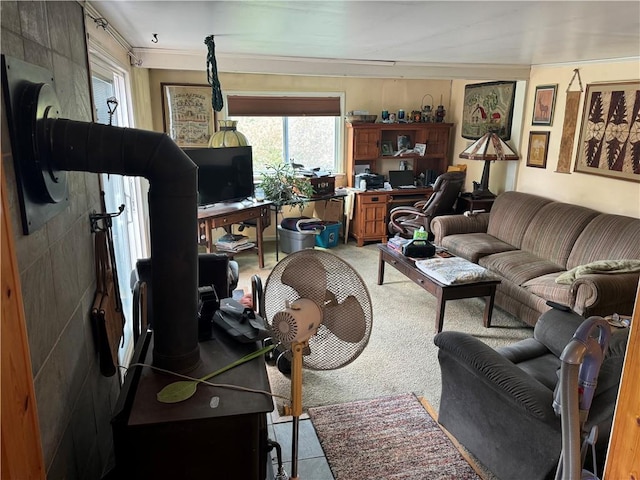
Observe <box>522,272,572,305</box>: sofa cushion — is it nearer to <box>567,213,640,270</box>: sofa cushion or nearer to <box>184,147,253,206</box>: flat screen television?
<box>567,213,640,270</box>: sofa cushion

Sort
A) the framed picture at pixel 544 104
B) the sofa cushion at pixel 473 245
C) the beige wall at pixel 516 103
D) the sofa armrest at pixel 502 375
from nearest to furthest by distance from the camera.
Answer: the sofa armrest at pixel 502 375 → the beige wall at pixel 516 103 → the sofa cushion at pixel 473 245 → the framed picture at pixel 544 104

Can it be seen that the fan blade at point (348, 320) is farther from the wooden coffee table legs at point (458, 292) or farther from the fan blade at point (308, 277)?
the wooden coffee table legs at point (458, 292)

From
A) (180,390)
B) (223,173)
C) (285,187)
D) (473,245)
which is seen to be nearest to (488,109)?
(473,245)

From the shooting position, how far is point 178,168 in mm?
1405

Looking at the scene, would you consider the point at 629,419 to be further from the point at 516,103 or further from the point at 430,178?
the point at 430,178

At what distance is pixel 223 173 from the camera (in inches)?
177

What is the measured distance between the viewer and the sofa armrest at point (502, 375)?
70.1 inches

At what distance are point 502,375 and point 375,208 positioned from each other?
3831mm

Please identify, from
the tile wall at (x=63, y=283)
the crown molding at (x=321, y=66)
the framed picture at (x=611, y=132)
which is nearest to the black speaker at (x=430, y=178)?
the crown molding at (x=321, y=66)

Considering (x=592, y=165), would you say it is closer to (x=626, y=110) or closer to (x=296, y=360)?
(x=626, y=110)

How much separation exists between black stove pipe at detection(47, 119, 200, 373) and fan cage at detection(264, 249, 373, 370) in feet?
0.99

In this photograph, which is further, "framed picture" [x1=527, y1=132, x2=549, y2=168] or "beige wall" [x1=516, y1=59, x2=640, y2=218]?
"framed picture" [x1=527, y1=132, x2=549, y2=168]

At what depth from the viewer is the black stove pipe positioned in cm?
125

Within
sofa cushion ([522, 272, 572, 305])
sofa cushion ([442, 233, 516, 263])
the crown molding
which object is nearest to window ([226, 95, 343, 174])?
the crown molding
